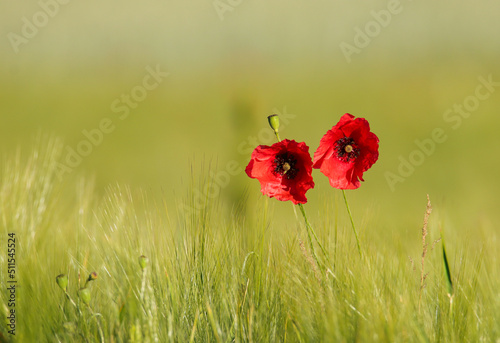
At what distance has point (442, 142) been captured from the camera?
2092mm

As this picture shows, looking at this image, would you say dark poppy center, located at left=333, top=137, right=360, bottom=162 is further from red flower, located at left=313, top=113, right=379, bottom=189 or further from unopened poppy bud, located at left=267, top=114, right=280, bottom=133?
unopened poppy bud, located at left=267, top=114, right=280, bottom=133

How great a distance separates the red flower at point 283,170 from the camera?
67 centimetres

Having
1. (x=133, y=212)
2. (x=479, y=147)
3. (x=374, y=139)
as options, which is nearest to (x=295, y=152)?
(x=374, y=139)

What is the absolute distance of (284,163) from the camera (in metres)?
0.69

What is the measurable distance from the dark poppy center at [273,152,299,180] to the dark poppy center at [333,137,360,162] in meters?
0.07
